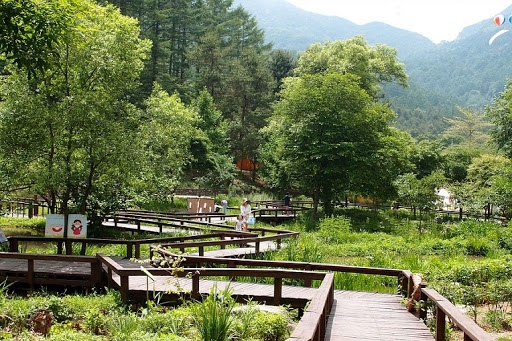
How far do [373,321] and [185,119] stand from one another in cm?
2481

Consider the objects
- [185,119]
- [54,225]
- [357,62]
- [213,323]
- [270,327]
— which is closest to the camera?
[213,323]

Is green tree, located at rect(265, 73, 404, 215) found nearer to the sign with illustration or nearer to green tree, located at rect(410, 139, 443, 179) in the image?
green tree, located at rect(410, 139, 443, 179)

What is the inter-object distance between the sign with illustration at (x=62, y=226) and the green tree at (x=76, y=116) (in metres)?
1.72

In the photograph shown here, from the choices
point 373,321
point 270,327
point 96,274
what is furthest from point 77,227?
point 373,321

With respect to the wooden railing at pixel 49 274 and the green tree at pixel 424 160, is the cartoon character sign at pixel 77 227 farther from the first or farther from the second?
the green tree at pixel 424 160

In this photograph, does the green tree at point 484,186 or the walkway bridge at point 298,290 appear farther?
the green tree at point 484,186

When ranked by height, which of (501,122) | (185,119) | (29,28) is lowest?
(185,119)

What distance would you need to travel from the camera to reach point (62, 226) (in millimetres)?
15047

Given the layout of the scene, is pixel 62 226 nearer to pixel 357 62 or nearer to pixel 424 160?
pixel 357 62

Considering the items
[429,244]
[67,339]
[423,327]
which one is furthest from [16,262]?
[429,244]

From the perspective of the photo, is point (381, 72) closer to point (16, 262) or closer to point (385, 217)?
point (385, 217)

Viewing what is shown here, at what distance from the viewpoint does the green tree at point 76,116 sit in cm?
1666

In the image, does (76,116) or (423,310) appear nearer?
(423,310)

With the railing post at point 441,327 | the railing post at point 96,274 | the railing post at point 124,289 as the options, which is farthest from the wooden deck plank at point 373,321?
the railing post at point 96,274
